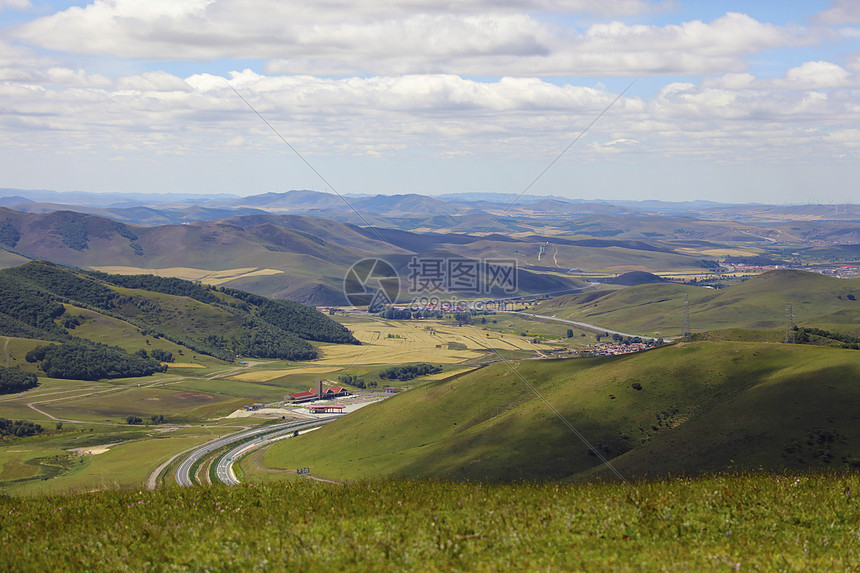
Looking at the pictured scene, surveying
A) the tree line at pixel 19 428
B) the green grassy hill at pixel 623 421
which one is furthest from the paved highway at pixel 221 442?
the tree line at pixel 19 428

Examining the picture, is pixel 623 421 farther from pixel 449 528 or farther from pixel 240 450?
pixel 240 450

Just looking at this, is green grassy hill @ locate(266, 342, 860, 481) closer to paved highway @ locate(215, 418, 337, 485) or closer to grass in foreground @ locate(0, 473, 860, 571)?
paved highway @ locate(215, 418, 337, 485)

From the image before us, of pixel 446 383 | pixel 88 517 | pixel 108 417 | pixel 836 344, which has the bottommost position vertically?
pixel 108 417

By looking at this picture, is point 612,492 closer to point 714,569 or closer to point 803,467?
point 714,569

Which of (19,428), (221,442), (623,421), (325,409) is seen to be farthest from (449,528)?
(19,428)

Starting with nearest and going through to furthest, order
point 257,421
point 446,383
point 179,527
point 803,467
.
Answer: point 179,527, point 803,467, point 446,383, point 257,421

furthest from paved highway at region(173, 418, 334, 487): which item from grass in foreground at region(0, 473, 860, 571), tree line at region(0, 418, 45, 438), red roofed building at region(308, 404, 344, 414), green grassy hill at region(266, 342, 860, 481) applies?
grass in foreground at region(0, 473, 860, 571)

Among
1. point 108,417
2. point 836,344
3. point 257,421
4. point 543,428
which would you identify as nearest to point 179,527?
point 543,428
